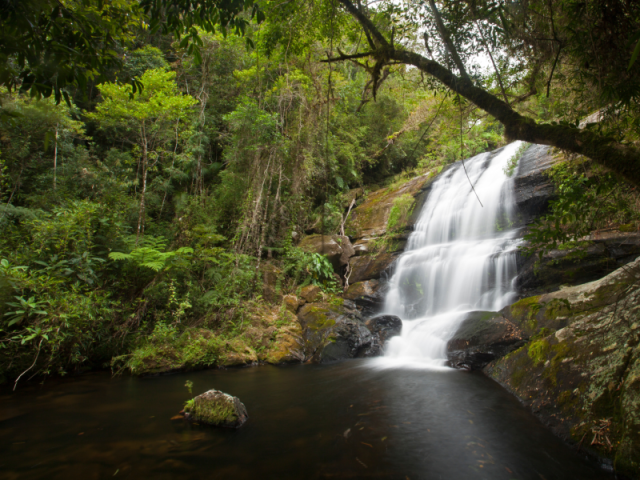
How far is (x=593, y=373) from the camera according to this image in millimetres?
3551

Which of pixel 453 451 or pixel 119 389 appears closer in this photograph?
pixel 453 451

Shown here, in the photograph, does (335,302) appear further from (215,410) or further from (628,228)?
(628,228)

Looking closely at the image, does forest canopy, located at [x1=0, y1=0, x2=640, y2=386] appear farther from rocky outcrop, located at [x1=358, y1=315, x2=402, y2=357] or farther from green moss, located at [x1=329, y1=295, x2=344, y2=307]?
rocky outcrop, located at [x1=358, y1=315, x2=402, y2=357]

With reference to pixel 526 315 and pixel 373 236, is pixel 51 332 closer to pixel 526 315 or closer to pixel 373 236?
pixel 526 315

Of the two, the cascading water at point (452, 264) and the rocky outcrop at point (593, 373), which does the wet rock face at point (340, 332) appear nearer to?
the cascading water at point (452, 264)

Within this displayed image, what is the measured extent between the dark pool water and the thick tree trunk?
2881 millimetres

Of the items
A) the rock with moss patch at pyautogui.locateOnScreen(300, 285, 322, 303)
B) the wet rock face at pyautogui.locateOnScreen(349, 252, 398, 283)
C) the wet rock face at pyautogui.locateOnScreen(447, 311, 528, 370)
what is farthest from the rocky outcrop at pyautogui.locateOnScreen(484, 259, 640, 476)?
the wet rock face at pyautogui.locateOnScreen(349, 252, 398, 283)

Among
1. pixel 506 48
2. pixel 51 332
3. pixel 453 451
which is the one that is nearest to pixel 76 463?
pixel 51 332

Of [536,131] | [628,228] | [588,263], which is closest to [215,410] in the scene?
[536,131]

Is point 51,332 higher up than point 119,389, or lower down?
higher up

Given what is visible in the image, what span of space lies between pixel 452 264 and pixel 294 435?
319 inches

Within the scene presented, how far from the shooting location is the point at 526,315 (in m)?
6.12

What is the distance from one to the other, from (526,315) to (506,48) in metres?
4.72

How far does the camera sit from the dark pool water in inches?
124
